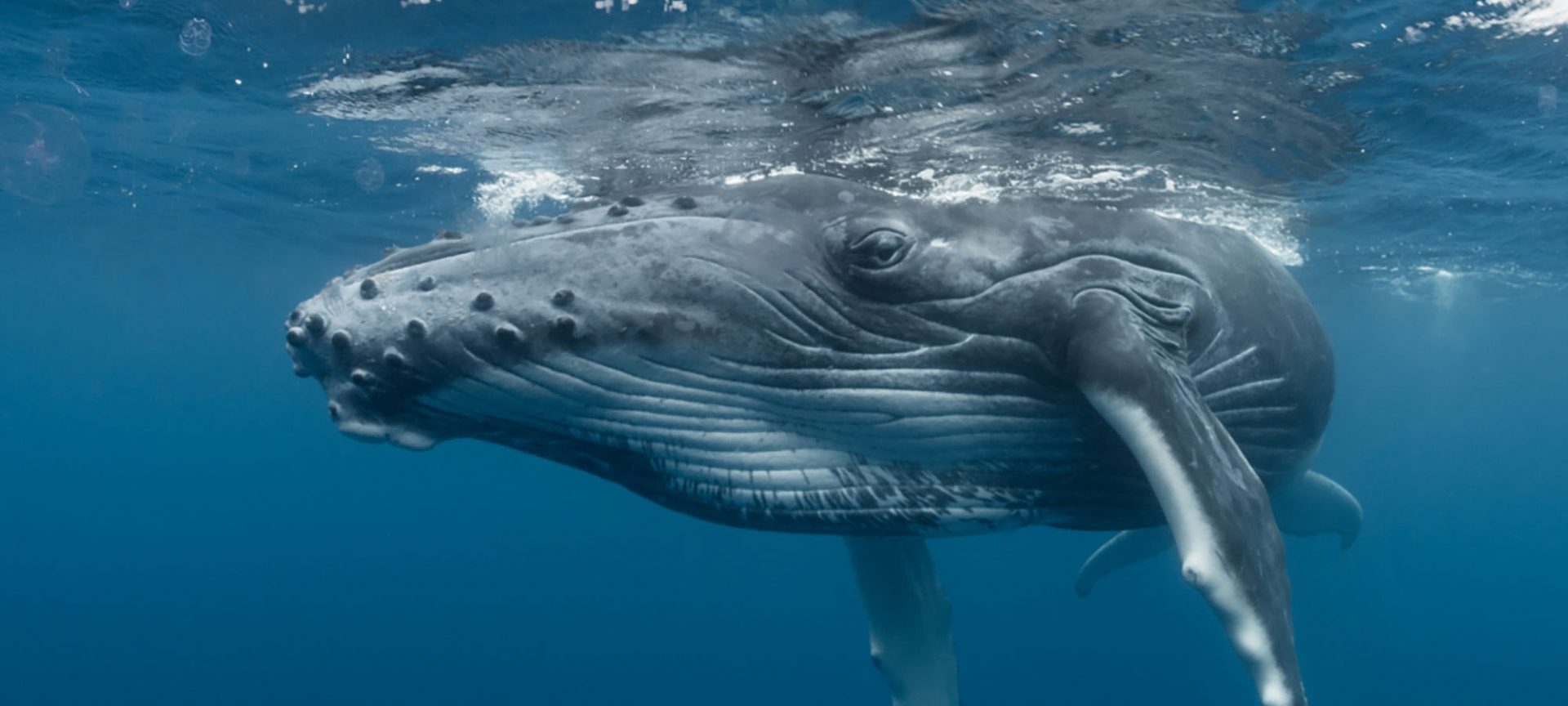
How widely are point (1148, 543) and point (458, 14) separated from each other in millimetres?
9118

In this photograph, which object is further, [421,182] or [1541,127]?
[421,182]

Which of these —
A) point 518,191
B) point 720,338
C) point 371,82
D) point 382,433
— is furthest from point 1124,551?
point 518,191

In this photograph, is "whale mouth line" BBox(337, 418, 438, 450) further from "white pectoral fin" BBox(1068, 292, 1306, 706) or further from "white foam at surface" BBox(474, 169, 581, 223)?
"white foam at surface" BBox(474, 169, 581, 223)

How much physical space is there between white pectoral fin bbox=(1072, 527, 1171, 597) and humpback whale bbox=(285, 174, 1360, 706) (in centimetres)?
621

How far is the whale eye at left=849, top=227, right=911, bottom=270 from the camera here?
173 inches

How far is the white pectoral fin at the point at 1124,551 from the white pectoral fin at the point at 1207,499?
7.09 metres

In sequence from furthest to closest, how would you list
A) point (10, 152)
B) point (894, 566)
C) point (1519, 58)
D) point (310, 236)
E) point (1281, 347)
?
point (310, 236), point (10, 152), point (1519, 58), point (894, 566), point (1281, 347)

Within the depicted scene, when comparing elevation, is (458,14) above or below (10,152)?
above

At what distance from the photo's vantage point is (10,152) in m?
20.8

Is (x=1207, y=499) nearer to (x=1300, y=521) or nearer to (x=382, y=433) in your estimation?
(x=382, y=433)

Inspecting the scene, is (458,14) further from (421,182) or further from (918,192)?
(421,182)

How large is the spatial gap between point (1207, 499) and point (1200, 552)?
0.65 ft

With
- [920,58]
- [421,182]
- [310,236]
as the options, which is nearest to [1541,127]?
[920,58]

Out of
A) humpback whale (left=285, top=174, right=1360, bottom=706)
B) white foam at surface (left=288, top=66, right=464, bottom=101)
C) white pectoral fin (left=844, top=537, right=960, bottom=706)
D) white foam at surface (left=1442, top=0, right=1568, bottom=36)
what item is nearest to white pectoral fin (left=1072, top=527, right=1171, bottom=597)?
white pectoral fin (left=844, top=537, right=960, bottom=706)
